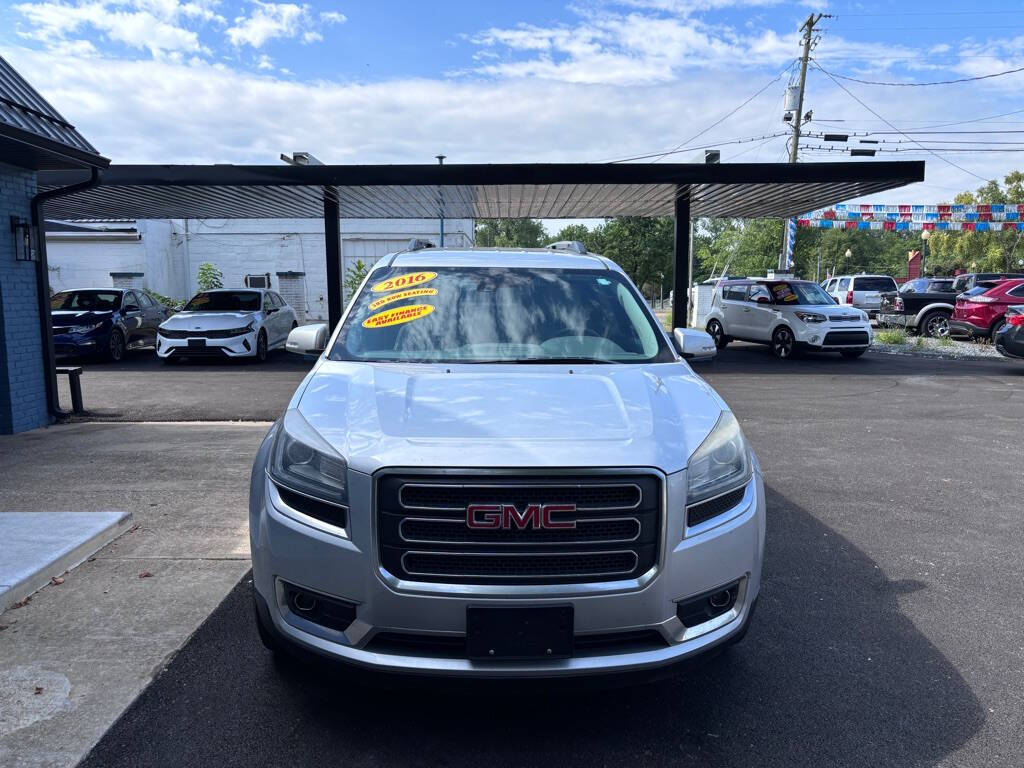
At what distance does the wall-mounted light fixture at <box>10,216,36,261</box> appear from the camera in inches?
326

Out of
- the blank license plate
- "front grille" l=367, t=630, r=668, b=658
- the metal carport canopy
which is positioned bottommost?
"front grille" l=367, t=630, r=668, b=658

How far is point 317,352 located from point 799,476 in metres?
4.40

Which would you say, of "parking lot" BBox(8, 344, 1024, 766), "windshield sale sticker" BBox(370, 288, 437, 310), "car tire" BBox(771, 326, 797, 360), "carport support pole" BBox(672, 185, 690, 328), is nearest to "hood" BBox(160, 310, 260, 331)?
"carport support pole" BBox(672, 185, 690, 328)

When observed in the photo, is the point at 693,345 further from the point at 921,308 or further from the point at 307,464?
the point at 921,308

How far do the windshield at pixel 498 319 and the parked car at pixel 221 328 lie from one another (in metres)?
11.7

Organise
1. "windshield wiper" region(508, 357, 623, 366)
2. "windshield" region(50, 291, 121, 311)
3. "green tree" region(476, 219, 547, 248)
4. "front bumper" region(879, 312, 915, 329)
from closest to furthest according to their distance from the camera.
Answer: "windshield wiper" region(508, 357, 623, 366) < "windshield" region(50, 291, 121, 311) < "front bumper" region(879, 312, 915, 329) < "green tree" region(476, 219, 547, 248)

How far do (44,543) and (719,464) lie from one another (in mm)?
4027

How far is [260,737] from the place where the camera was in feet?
8.81

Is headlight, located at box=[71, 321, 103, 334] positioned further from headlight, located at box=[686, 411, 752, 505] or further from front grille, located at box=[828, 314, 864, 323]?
front grille, located at box=[828, 314, 864, 323]

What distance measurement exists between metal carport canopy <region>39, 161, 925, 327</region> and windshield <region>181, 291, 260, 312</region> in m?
2.01

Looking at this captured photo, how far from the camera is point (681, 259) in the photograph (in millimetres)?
16234

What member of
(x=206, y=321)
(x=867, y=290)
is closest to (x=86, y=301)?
(x=206, y=321)

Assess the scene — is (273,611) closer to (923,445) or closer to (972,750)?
(972,750)

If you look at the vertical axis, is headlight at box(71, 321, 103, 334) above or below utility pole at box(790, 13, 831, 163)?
below
